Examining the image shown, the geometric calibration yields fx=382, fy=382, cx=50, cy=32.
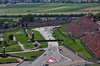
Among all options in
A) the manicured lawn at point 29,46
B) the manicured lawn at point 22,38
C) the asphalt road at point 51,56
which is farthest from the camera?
the manicured lawn at point 22,38

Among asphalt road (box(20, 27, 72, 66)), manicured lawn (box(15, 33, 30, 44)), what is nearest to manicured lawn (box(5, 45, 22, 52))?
asphalt road (box(20, 27, 72, 66))

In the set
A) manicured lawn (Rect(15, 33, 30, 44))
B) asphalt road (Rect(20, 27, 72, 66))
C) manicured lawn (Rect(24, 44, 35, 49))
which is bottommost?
manicured lawn (Rect(15, 33, 30, 44))

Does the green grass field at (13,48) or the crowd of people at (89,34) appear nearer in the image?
the crowd of people at (89,34)

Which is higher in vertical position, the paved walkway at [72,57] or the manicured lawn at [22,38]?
the paved walkway at [72,57]

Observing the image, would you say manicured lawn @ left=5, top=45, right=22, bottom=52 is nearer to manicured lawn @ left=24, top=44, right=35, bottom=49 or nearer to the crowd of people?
manicured lawn @ left=24, top=44, right=35, bottom=49

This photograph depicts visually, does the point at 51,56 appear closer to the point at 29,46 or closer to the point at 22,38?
the point at 29,46

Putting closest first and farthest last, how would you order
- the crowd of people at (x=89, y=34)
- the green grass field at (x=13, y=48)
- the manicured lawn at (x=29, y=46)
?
the crowd of people at (x=89, y=34) → the green grass field at (x=13, y=48) → the manicured lawn at (x=29, y=46)

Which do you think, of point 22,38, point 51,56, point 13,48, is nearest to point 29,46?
point 13,48

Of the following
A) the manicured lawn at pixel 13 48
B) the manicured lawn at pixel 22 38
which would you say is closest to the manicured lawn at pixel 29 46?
the manicured lawn at pixel 13 48

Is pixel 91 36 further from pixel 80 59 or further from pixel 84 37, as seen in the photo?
pixel 80 59

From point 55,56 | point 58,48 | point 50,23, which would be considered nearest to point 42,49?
point 58,48

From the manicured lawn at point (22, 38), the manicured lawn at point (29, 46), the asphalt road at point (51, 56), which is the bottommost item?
the manicured lawn at point (22, 38)

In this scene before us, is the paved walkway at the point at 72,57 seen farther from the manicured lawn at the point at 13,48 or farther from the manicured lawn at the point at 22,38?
the manicured lawn at the point at 22,38

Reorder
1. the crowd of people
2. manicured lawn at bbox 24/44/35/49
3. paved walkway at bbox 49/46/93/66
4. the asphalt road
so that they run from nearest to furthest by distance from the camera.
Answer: paved walkway at bbox 49/46/93/66, the asphalt road, the crowd of people, manicured lawn at bbox 24/44/35/49
